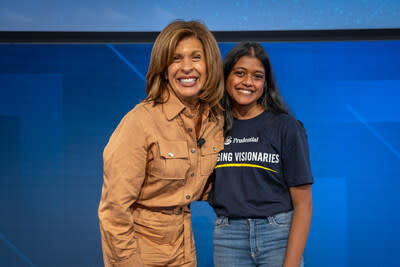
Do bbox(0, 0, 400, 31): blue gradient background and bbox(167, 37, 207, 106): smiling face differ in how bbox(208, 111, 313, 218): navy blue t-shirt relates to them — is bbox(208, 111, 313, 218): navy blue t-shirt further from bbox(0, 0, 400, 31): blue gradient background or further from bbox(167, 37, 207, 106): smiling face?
bbox(0, 0, 400, 31): blue gradient background

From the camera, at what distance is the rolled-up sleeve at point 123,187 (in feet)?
5.02

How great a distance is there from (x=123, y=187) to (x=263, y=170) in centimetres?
58

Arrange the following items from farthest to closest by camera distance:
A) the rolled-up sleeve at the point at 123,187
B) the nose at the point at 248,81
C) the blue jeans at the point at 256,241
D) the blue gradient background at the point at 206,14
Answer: the blue gradient background at the point at 206,14 < the nose at the point at 248,81 < the blue jeans at the point at 256,241 < the rolled-up sleeve at the point at 123,187

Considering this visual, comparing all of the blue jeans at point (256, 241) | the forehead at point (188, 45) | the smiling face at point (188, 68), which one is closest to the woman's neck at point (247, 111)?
the smiling face at point (188, 68)

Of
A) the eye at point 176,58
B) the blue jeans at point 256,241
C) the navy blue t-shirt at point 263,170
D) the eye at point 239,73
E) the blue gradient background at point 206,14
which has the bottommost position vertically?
the blue jeans at point 256,241

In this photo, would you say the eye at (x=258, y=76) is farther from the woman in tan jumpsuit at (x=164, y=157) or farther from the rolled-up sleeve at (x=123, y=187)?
the rolled-up sleeve at (x=123, y=187)

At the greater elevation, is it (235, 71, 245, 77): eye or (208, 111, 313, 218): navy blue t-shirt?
(235, 71, 245, 77): eye

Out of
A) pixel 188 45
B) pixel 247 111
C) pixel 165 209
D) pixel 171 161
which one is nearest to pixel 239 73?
pixel 247 111

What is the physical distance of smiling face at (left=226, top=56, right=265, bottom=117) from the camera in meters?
1.77

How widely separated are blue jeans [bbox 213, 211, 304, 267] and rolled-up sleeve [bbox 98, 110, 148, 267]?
1.28 ft

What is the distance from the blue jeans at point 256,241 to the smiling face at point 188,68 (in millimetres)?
572

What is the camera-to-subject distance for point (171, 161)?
1621mm

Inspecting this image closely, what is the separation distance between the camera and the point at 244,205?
1.65 metres

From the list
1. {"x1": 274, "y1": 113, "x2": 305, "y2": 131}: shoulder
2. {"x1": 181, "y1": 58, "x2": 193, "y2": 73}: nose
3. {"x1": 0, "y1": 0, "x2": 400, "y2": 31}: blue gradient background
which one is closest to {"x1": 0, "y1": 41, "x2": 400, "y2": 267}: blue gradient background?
{"x1": 0, "y1": 0, "x2": 400, "y2": 31}: blue gradient background
